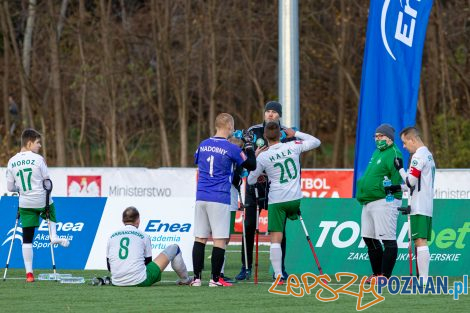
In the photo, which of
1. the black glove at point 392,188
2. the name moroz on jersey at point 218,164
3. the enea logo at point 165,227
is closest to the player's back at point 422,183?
the black glove at point 392,188

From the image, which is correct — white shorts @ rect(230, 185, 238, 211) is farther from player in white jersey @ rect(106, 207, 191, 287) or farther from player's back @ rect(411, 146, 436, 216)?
player's back @ rect(411, 146, 436, 216)

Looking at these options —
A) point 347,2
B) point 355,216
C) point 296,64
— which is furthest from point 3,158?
point 355,216

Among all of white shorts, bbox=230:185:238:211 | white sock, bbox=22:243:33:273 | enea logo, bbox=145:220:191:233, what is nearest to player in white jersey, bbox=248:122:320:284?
white shorts, bbox=230:185:238:211

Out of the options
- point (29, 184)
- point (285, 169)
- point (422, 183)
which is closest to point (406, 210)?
point (422, 183)

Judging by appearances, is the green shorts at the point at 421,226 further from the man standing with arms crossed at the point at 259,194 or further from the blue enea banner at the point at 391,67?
the blue enea banner at the point at 391,67

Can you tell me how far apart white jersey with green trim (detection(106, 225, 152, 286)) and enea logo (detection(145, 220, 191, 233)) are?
9.73ft

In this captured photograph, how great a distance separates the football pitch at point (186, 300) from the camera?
12000mm

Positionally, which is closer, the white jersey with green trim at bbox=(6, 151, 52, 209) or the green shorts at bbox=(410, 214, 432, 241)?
the green shorts at bbox=(410, 214, 432, 241)

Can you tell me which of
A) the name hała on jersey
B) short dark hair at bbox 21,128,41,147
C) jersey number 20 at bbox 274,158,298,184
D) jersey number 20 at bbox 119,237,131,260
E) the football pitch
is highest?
short dark hair at bbox 21,128,41,147

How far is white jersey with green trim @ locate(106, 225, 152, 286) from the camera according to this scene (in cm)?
1405

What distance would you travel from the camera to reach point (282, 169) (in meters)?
14.8

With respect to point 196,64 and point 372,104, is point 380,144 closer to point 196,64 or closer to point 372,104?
point 372,104

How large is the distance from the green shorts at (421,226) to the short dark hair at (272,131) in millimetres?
1947

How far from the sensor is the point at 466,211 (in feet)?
52.7
